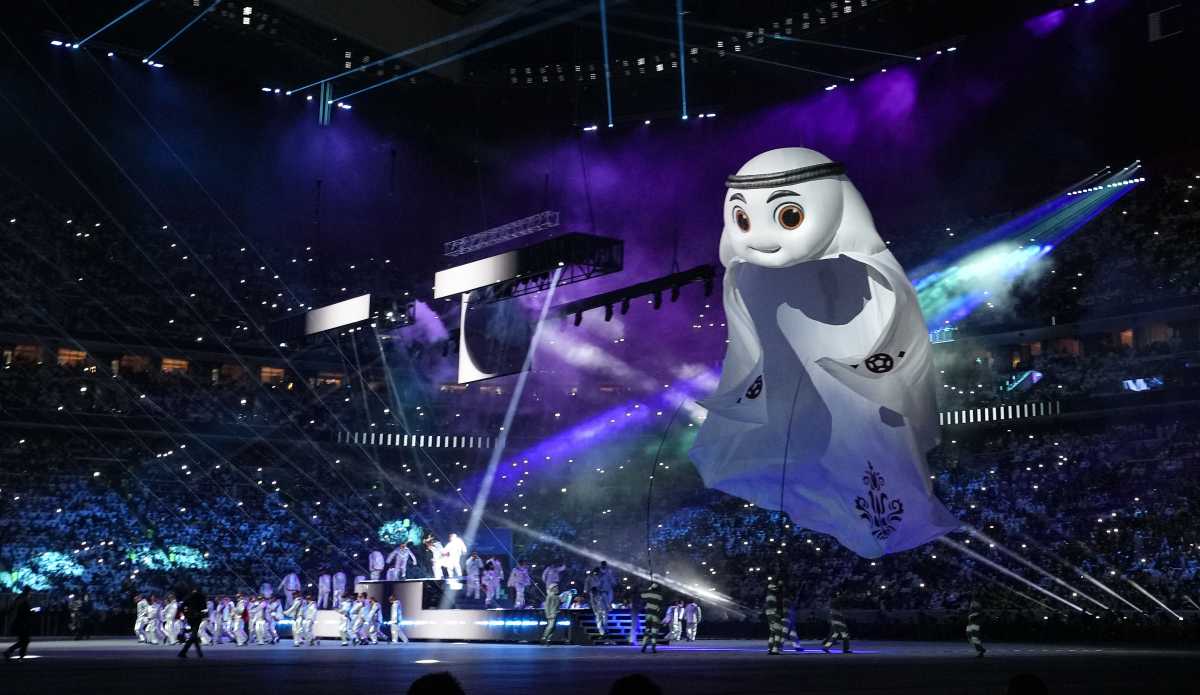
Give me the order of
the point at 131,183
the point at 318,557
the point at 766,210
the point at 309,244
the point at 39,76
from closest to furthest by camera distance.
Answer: the point at 766,210, the point at 39,76, the point at 318,557, the point at 131,183, the point at 309,244

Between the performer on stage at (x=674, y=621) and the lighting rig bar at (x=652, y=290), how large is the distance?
25.1 feet

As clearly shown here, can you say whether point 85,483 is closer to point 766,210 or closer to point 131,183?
point 131,183

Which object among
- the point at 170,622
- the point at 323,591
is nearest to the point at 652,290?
the point at 323,591

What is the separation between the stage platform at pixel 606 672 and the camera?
11.8m

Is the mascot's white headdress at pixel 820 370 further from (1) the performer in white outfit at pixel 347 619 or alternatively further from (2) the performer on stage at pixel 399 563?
(2) the performer on stage at pixel 399 563

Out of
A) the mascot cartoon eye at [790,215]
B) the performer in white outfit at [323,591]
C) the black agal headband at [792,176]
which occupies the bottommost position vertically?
the performer in white outfit at [323,591]

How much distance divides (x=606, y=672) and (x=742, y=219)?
19.7 feet

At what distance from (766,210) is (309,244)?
101 ft

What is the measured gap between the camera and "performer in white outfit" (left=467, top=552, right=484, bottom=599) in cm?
3108

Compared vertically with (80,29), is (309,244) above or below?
below

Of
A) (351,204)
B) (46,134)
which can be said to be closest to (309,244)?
(351,204)

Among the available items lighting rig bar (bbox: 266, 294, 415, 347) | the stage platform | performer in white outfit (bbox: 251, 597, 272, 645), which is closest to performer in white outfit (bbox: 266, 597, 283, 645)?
performer in white outfit (bbox: 251, 597, 272, 645)

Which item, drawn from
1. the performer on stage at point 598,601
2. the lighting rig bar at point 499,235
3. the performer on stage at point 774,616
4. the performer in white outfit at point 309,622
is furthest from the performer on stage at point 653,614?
the lighting rig bar at point 499,235

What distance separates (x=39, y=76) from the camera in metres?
35.2
